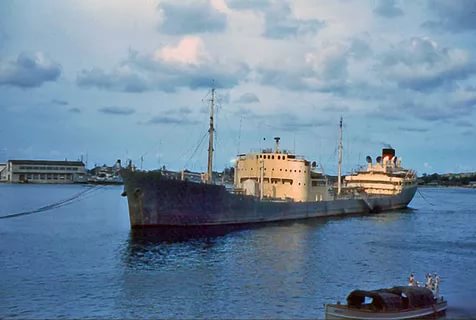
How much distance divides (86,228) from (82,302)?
104ft

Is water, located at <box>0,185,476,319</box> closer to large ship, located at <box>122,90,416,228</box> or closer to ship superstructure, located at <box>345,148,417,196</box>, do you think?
large ship, located at <box>122,90,416,228</box>

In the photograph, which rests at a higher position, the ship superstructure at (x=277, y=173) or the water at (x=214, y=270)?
the ship superstructure at (x=277, y=173)

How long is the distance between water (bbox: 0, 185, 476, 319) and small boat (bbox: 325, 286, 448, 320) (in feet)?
5.45

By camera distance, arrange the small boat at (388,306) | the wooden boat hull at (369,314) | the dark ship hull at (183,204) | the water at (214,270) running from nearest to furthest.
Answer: the wooden boat hull at (369,314)
the small boat at (388,306)
the water at (214,270)
the dark ship hull at (183,204)

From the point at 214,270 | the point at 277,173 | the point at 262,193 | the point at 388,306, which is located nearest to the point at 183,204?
the point at 262,193

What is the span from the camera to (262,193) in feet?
205

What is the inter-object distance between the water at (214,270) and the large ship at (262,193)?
2.83 meters

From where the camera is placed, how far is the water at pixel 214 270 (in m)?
24.4

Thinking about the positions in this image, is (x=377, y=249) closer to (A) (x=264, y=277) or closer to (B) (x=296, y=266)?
(B) (x=296, y=266)

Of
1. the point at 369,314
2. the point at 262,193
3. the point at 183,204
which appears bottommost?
the point at 369,314

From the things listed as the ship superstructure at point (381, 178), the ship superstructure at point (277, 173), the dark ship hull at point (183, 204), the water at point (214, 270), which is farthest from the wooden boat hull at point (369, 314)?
the ship superstructure at point (381, 178)

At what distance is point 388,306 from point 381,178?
245 feet

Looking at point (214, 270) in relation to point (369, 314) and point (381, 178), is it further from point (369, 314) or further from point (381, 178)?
point (381, 178)

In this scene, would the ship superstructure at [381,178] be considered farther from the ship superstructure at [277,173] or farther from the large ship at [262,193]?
the ship superstructure at [277,173]
